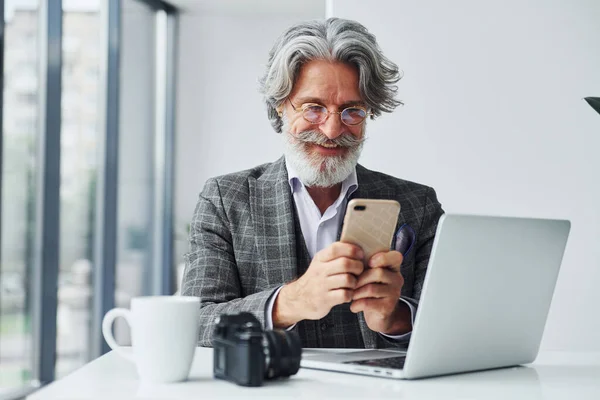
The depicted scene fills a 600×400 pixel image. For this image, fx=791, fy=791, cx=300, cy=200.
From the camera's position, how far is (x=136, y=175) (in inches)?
222

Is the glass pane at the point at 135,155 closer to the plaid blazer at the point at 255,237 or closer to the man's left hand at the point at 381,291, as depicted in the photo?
the plaid blazer at the point at 255,237

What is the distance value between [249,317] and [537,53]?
203 centimetres

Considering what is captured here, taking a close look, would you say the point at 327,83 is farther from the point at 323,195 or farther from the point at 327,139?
the point at 323,195

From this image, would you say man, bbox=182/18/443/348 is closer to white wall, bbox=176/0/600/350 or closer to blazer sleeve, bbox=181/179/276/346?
blazer sleeve, bbox=181/179/276/346

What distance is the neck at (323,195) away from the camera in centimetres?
208

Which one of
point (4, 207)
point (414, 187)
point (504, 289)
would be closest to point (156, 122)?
point (4, 207)

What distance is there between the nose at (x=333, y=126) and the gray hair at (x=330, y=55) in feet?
0.40

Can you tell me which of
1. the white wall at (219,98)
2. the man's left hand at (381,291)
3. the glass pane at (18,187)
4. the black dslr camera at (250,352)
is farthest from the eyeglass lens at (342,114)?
the white wall at (219,98)

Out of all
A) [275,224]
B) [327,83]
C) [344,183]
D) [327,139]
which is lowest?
[275,224]

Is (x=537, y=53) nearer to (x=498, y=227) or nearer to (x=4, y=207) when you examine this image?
(x=498, y=227)

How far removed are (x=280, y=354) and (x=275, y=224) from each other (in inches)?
33.0

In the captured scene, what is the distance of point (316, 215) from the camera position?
2023mm

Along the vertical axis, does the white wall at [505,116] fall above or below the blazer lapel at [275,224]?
above

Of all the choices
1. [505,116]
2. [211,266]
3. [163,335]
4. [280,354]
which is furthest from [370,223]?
[505,116]
